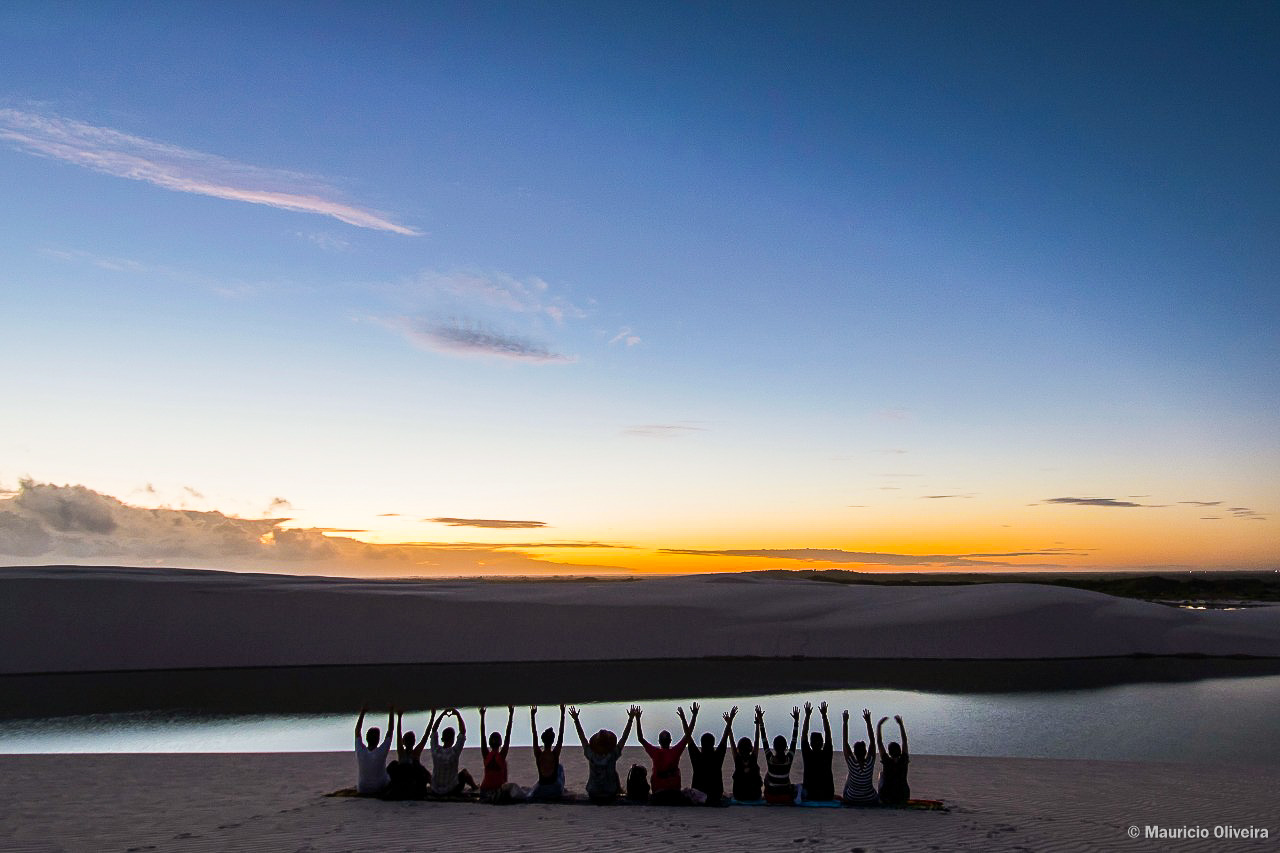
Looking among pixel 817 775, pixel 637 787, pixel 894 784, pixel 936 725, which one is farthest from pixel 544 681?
pixel 894 784

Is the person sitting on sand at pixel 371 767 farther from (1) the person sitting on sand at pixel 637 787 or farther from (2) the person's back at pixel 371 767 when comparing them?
(1) the person sitting on sand at pixel 637 787

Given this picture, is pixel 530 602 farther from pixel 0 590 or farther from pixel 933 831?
pixel 933 831

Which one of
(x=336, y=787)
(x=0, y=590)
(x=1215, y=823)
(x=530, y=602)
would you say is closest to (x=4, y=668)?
(x=0, y=590)

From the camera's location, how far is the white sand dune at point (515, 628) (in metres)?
19.6

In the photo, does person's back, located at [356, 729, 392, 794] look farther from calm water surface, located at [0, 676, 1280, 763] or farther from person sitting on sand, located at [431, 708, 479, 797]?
calm water surface, located at [0, 676, 1280, 763]

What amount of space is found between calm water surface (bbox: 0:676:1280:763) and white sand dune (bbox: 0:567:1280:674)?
6.33 metres

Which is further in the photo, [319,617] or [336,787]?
[319,617]

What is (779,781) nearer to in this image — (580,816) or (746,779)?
(746,779)

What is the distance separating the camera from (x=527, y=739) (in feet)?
38.9

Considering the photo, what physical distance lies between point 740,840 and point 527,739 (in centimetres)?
660

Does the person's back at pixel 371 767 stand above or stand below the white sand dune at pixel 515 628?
above

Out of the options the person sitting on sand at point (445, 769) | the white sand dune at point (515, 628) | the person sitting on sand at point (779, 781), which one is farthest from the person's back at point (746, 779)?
the white sand dune at point (515, 628)

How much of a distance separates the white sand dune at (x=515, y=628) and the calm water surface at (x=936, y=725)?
20.8 feet

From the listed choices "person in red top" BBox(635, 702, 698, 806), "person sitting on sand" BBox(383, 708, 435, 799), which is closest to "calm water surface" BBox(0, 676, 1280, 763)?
"person sitting on sand" BBox(383, 708, 435, 799)
